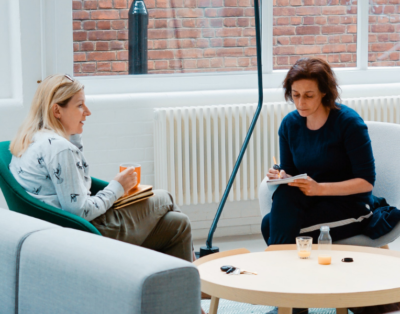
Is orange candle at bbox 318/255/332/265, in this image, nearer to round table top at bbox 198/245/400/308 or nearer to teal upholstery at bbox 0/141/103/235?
round table top at bbox 198/245/400/308

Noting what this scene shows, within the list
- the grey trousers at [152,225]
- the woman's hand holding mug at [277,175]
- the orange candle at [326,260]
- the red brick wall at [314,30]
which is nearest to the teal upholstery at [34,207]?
the grey trousers at [152,225]

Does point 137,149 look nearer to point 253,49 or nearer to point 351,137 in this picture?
point 253,49

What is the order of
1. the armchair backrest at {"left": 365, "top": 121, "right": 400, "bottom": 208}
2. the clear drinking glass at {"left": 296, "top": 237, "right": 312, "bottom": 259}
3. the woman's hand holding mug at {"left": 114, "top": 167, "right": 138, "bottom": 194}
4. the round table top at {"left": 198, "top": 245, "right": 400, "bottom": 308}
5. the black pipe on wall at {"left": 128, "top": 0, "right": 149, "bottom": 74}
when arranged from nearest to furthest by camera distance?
1. the round table top at {"left": 198, "top": 245, "right": 400, "bottom": 308}
2. the clear drinking glass at {"left": 296, "top": 237, "right": 312, "bottom": 259}
3. the woman's hand holding mug at {"left": 114, "top": 167, "right": 138, "bottom": 194}
4. the armchair backrest at {"left": 365, "top": 121, "right": 400, "bottom": 208}
5. the black pipe on wall at {"left": 128, "top": 0, "right": 149, "bottom": 74}

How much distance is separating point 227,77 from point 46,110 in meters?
1.98

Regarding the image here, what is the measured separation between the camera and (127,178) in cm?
244

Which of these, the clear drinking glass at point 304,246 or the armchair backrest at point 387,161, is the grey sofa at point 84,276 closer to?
the clear drinking glass at point 304,246

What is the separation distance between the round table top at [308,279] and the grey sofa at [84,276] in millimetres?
710

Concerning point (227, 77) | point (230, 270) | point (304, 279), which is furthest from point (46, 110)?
point (227, 77)

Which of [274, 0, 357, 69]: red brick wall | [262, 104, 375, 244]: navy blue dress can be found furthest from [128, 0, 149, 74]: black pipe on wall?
[262, 104, 375, 244]: navy blue dress

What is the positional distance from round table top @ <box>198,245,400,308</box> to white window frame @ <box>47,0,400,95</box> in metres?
1.95

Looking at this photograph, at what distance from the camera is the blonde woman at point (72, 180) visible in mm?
2172

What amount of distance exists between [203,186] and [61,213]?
5.89 ft

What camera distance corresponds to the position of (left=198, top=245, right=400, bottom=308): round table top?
5.78 feet

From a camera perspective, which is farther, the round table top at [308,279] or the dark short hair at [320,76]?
the dark short hair at [320,76]
